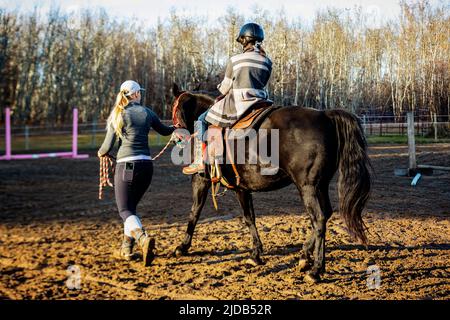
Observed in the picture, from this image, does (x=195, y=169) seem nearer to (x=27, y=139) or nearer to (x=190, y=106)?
(x=190, y=106)

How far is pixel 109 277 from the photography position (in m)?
4.43

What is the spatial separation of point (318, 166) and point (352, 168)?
0.42 metres

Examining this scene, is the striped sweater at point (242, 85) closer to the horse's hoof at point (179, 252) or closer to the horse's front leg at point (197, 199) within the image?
the horse's front leg at point (197, 199)

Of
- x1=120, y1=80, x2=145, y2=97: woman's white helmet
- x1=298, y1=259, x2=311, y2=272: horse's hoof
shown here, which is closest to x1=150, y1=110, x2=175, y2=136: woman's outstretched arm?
x1=120, y1=80, x2=145, y2=97: woman's white helmet

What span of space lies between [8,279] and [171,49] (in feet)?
139

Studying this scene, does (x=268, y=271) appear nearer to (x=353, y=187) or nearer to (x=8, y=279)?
(x=353, y=187)

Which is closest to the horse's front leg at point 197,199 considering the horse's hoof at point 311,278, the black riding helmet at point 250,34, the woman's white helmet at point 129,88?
the woman's white helmet at point 129,88

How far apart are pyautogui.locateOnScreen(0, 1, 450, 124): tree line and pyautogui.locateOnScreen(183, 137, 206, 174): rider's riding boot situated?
23.1 m

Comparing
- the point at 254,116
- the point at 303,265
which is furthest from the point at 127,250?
the point at 254,116

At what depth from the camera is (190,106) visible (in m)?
5.63

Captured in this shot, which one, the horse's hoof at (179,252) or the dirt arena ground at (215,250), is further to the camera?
the horse's hoof at (179,252)

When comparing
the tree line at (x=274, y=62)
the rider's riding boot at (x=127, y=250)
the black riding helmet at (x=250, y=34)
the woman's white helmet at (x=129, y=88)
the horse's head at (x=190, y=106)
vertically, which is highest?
the tree line at (x=274, y=62)

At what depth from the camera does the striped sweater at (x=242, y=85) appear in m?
4.86

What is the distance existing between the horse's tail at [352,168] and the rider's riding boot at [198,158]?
5.02 feet
